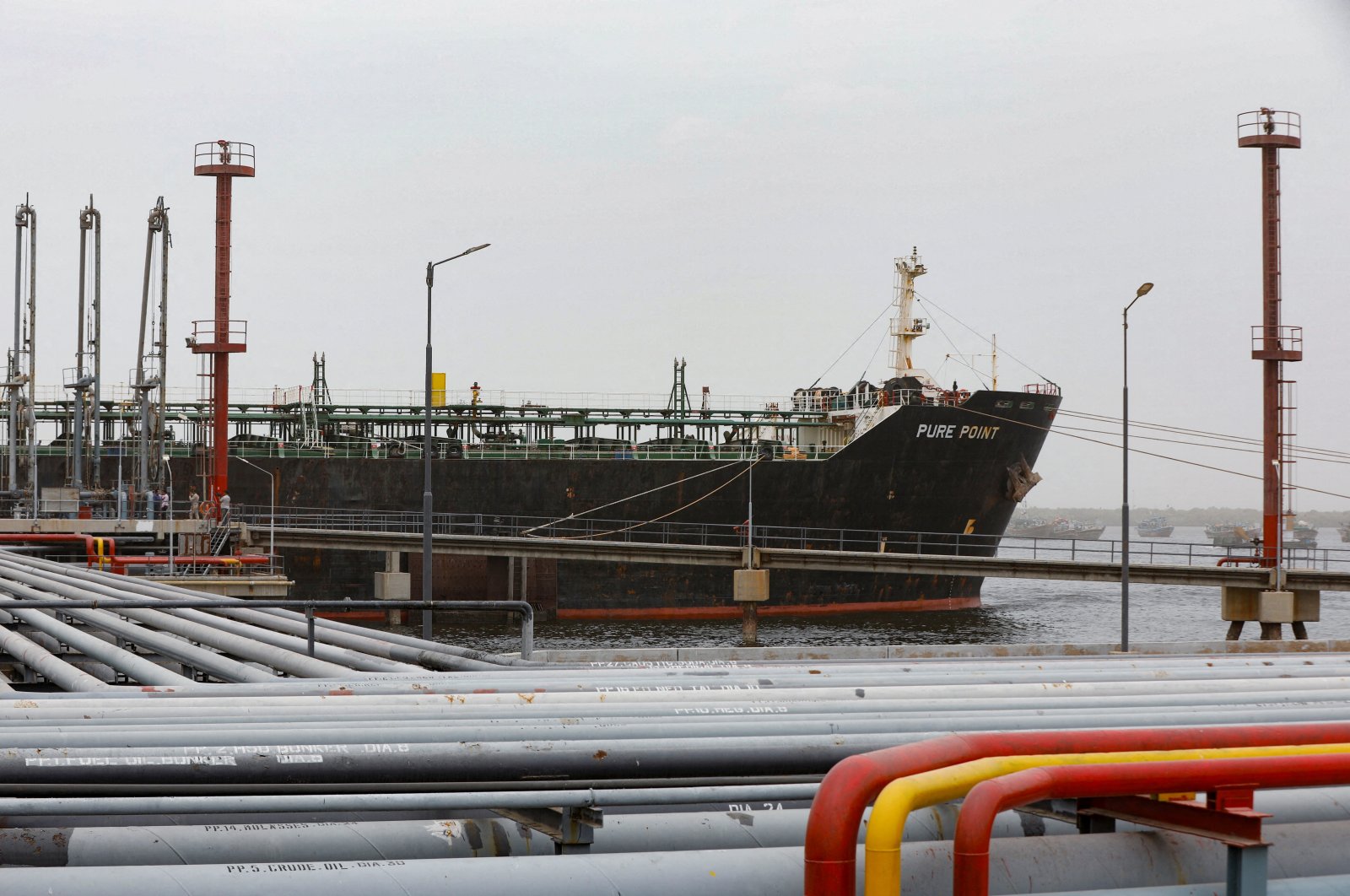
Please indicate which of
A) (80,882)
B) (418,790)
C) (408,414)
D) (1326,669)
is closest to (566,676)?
(418,790)

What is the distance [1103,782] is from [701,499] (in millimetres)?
39400

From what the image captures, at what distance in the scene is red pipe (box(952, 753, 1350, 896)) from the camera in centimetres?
313

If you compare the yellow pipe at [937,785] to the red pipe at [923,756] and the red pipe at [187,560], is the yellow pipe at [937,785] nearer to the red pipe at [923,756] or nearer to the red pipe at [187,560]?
the red pipe at [923,756]

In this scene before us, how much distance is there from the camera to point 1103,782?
3.27 meters

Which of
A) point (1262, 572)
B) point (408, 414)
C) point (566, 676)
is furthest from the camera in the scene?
point (408, 414)

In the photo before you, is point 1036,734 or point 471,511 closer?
point 1036,734

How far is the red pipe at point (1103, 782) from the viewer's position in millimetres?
3135

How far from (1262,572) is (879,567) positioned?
27.5 ft

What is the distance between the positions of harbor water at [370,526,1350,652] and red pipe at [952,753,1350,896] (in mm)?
24246

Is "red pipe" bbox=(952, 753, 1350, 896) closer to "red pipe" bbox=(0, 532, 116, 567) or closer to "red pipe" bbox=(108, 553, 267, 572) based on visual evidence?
"red pipe" bbox=(108, 553, 267, 572)

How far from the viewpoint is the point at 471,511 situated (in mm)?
43000

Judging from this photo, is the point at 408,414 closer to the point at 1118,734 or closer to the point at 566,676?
the point at 566,676

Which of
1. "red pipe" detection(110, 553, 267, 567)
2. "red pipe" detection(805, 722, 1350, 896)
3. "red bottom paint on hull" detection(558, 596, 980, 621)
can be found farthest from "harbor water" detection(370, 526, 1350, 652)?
"red pipe" detection(805, 722, 1350, 896)

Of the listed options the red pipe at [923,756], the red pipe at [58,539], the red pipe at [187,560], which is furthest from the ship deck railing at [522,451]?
the red pipe at [923,756]
